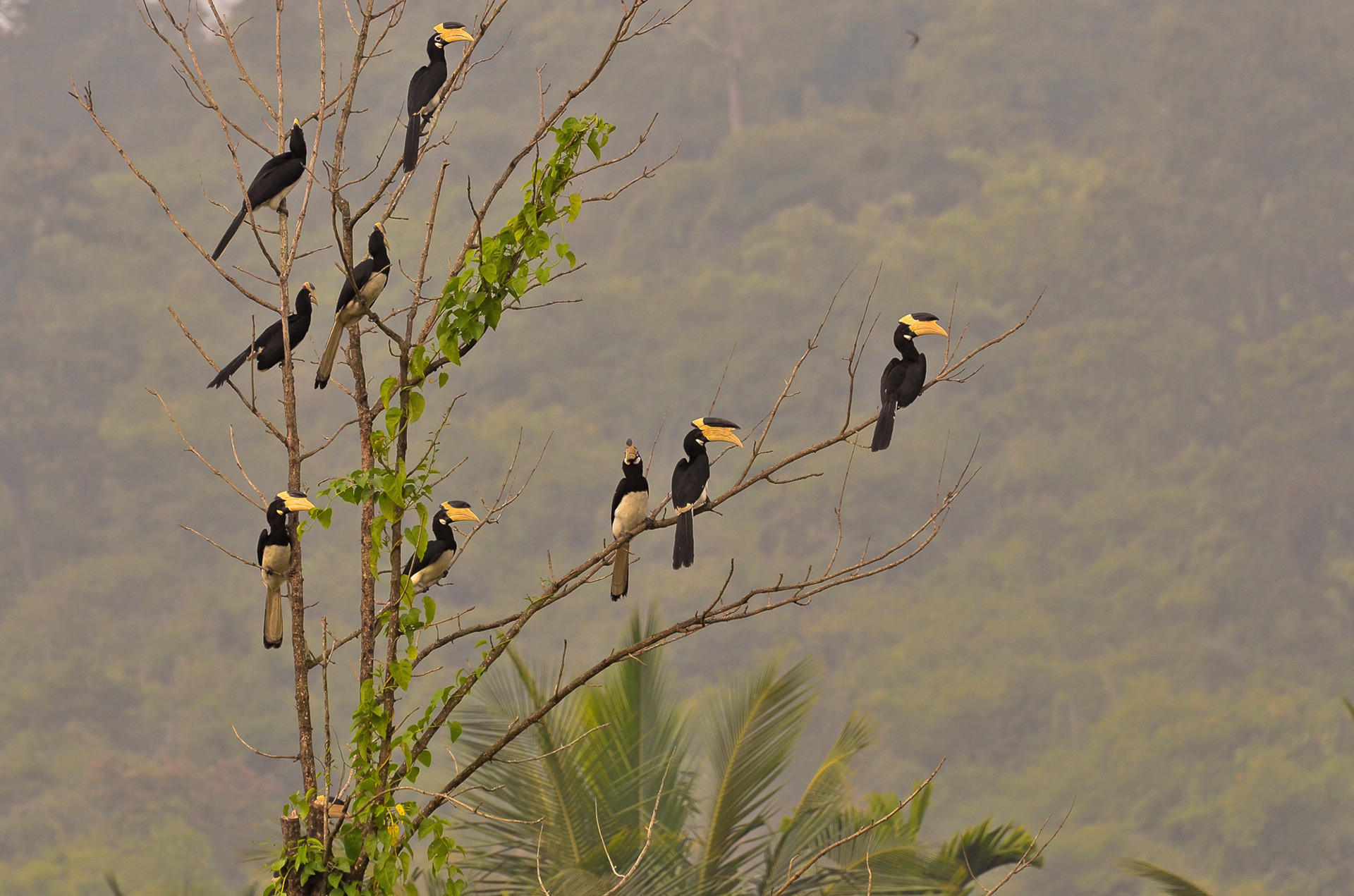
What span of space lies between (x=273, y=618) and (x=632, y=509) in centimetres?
99

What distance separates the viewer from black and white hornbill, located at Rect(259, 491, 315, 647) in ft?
10.6

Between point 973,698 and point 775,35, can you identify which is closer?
point 973,698

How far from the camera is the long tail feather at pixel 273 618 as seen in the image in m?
3.49

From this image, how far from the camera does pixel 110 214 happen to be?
38531 mm

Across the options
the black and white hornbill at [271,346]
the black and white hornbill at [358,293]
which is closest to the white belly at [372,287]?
the black and white hornbill at [358,293]

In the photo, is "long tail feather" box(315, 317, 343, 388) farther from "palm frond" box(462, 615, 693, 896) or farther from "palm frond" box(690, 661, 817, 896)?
"palm frond" box(690, 661, 817, 896)

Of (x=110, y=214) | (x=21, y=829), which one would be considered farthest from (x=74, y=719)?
(x=110, y=214)

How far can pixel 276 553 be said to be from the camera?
336cm

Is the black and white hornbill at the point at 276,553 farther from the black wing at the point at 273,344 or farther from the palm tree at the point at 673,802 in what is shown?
the palm tree at the point at 673,802

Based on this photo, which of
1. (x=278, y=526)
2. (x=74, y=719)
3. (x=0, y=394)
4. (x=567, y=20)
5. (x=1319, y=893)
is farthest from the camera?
(x=567, y=20)

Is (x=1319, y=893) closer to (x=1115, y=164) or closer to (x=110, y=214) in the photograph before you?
(x=1115, y=164)

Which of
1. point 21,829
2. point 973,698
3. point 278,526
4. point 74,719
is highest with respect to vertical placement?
point 74,719

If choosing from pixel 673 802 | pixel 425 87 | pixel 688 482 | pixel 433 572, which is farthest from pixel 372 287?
pixel 673 802

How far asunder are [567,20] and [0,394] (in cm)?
1939
